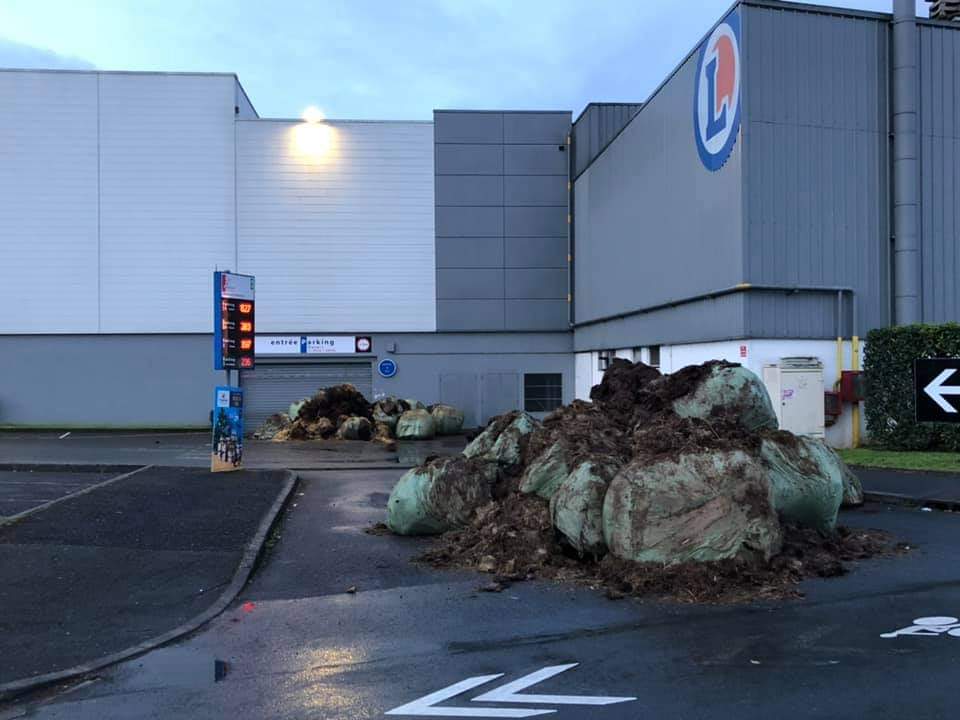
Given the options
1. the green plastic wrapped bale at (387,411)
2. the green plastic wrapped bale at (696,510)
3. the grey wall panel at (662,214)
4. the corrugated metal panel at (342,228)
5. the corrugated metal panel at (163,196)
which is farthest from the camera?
the corrugated metal panel at (342,228)

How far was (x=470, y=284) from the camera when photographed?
29.5 meters

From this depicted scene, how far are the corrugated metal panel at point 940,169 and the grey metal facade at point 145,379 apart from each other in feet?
50.2

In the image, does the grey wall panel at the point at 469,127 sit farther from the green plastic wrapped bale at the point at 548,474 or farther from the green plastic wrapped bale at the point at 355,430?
the green plastic wrapped bale at the point at 548,474

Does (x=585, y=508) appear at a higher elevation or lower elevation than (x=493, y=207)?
lower

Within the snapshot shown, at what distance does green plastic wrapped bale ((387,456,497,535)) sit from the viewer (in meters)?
9.55

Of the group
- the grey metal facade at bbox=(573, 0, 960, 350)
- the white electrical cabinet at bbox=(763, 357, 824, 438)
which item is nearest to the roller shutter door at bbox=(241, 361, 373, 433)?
the grey metal facade at bbox=(573, 0, 960, 350)

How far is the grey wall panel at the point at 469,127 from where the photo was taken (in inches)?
1153

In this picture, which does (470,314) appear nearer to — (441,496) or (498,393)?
(498,393)

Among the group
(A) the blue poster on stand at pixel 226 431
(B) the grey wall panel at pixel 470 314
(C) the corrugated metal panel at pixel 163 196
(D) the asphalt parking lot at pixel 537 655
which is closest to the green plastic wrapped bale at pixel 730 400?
(D) the asphalt parking lot at pixel 537 655

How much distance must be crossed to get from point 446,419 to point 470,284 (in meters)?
5.62

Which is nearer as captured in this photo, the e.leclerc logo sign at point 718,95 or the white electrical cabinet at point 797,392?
the white electrical cabinet at point 797,392

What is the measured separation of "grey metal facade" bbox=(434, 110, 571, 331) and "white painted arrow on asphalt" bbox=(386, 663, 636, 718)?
81.2ft

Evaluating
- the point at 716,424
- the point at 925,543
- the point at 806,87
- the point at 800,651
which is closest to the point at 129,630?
the point at 800,651

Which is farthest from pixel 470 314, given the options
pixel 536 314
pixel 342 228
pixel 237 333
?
pixel 237 333
